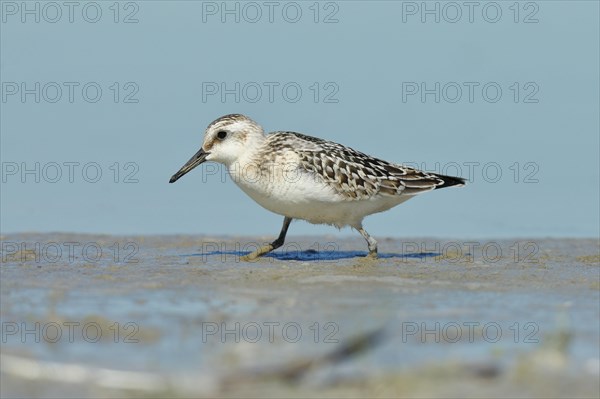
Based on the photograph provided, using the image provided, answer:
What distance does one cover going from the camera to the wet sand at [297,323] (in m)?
6.36

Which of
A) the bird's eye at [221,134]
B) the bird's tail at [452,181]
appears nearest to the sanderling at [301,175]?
the bird's eye at [221,134]

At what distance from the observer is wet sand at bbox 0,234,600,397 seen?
6363 millimetres

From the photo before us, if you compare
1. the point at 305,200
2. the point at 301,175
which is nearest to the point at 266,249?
the point at 305,200

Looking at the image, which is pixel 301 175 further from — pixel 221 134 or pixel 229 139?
pixel 221 134

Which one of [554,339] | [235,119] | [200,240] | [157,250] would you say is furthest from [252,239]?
[554,339]

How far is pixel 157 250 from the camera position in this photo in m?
13.7

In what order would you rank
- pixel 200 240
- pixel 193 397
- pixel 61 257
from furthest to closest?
pixel 200 240, pixel 61 257, pixel 193 397

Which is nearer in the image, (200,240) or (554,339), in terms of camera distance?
(554,339)

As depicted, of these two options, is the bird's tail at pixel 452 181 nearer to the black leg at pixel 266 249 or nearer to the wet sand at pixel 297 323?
the wet sand at pixel 297 323

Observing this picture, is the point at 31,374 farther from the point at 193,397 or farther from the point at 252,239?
the point at 252,239

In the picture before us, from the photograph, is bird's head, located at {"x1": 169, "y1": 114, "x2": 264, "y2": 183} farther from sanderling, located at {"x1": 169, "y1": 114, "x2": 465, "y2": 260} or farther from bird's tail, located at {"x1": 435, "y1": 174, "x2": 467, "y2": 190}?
bird's tail, located at {"x1": 435, "y1": 174, "x2": 467, "y2": 190}

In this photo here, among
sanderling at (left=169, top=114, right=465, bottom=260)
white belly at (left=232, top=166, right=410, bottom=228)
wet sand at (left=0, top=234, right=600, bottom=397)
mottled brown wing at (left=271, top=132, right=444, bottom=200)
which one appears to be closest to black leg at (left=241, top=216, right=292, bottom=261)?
sanderling at (left=169, top=114, right=465, bottom=260)

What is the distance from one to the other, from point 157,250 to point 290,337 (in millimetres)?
5937

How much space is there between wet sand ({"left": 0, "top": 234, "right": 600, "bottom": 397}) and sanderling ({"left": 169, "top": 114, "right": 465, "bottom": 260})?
562mm
